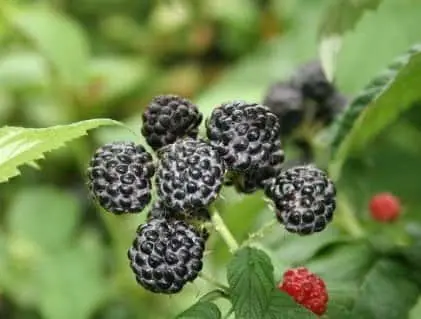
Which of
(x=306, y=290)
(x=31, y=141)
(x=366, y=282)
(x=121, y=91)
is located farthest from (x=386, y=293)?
(x=121, y=91)

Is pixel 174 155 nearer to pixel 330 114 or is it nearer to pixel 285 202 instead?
pixel 285 202

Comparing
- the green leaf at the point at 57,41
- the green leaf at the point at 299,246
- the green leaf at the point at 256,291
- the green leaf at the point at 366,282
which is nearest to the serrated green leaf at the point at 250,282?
the green leaf at the point at 256,291

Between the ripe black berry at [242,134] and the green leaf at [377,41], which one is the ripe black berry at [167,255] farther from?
the green leaf at [377,41]

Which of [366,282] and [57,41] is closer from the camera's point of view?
[366,282]

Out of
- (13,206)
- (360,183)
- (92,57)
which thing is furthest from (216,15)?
(360,183)

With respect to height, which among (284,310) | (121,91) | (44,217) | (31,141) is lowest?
(44,217)

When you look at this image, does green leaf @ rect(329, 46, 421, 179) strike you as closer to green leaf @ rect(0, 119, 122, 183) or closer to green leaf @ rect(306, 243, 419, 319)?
green leaf @ rect(306, 243, 419, 319)

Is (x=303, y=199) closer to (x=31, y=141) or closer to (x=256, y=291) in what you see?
(x=256, y=291)
